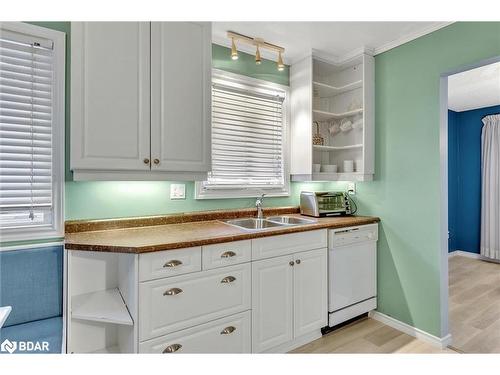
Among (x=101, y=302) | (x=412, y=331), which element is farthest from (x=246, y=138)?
(x=412, y=331)

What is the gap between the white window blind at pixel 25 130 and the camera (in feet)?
5.44

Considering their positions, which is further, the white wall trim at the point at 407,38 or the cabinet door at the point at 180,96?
the white wall trim at the point at 407,38

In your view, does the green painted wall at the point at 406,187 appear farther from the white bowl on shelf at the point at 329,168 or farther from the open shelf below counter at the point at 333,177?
the white bowl on shelf at the point at 329,168

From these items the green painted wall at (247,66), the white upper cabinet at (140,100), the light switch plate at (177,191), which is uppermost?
the green painted wall at (247,66)

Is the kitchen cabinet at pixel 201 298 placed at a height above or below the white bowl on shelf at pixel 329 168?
below

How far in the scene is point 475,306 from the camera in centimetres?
285

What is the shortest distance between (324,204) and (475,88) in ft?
8.94

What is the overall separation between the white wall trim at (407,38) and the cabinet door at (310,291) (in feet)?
6.10

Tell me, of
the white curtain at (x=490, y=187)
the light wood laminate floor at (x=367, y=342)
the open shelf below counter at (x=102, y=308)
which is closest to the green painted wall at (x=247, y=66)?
the open shelf below counter at (x=102, y=308)

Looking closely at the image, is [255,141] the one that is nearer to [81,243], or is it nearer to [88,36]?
[88,36]

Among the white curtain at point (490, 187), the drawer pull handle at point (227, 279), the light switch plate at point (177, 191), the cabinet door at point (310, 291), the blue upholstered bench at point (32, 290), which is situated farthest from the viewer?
the white curtain at point (490, 187)

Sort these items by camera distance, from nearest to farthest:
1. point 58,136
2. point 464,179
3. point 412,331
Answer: point 58,136 → point 412,331 → point 464,179

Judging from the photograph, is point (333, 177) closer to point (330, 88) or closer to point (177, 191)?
point (330, 88)
